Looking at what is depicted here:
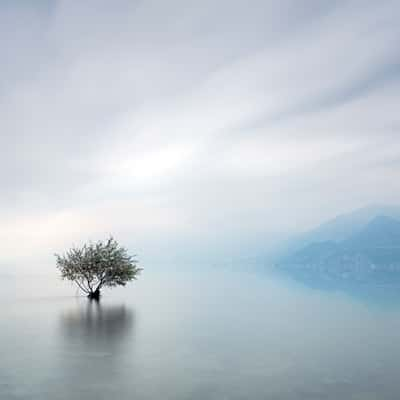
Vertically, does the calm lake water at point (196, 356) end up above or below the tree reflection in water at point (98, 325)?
below

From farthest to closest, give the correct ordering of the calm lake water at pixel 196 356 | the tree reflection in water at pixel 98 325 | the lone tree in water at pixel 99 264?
→ 1. the lone tree in water at pixel 99 264
2. the tree reflection in water at pixel 98 325
3. the calm lake water at pixel 196 356

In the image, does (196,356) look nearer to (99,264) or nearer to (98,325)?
(98,325)

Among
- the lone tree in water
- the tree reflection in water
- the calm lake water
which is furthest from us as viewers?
the lone tree in water

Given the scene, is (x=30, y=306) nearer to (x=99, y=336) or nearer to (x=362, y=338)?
(x=99, y=336)

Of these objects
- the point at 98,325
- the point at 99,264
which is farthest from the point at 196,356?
the point at 99,264

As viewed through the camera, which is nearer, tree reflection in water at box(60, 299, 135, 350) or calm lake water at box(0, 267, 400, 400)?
calm lake water at box(0, 267, 400, 400)

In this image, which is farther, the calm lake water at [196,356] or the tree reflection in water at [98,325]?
the tree reflection in water at [98,325]

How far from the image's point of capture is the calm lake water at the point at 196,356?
65.3ft

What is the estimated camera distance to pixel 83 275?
60.0m

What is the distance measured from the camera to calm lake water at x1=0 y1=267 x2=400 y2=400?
19.9 metres

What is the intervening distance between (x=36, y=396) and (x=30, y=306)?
4207 centimetres

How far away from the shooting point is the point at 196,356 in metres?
27.3

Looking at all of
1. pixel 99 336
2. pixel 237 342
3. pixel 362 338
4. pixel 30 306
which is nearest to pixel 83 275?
pixel 30 306

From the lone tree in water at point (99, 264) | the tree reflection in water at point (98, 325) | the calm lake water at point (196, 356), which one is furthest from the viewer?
the lone tree in water at point (99, 264)
